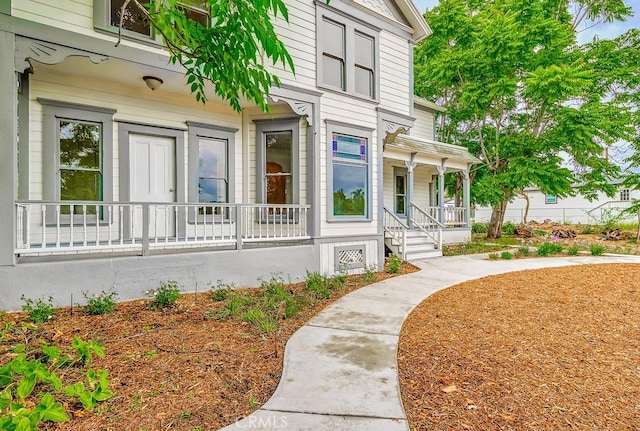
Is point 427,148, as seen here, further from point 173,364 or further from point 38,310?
point 38,310

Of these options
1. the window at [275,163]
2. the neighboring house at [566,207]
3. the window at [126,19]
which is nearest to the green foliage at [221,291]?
the window at [275,163]

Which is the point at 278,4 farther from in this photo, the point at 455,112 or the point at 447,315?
the point at 455,112

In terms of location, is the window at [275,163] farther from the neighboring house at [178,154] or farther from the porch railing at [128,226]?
the porch railing at [128,226]

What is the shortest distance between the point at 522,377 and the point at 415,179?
1254cm

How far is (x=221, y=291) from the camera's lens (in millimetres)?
5957

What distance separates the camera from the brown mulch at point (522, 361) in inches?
103

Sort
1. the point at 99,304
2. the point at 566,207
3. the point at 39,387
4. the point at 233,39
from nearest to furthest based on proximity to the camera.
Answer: the point at 39,387 → the point at 233,39 → the point at 99,304 → the point at 566,207

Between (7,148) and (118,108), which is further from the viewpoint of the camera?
(118,108)

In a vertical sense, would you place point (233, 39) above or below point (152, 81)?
below

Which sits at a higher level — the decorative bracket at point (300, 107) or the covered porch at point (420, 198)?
the decorative bracket at point (300, 107)

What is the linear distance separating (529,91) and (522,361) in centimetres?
1406

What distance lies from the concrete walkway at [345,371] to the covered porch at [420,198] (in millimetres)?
4595

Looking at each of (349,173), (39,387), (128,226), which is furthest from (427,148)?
(39,387)

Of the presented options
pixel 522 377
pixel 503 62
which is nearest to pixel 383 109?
pixel 522 377
